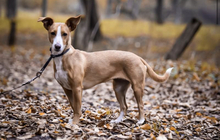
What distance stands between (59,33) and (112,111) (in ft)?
7.17

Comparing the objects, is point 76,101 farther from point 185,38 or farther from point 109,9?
point 109,9

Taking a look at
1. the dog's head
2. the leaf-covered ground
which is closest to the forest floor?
the leaf-covered ground

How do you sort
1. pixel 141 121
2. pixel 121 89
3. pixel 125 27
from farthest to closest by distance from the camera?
pixel 125 27 → pixel 121 89 → pixel 141 121

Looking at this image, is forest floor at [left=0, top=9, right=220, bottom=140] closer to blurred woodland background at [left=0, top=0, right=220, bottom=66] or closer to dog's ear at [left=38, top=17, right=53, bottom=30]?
dog's ear at [left=38, top=17, right=53, bottom=30]

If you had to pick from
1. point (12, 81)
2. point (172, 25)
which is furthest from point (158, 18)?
point (12, 81)

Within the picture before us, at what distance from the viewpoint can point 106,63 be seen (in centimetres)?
396

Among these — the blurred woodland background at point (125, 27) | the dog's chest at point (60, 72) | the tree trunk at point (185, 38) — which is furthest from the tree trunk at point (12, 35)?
the dog's chest at point (60, 72)

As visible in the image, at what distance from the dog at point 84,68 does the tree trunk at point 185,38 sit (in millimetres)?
6194

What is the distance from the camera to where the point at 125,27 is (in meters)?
18.6

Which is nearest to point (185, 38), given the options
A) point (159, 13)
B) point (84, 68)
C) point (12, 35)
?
point (84, 68)

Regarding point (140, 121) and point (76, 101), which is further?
point (140, 121)

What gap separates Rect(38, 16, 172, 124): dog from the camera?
3574mm

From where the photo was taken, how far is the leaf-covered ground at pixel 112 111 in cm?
363

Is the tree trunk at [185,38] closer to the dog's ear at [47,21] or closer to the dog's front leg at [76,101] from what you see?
the dog's front leg at [76,101]
